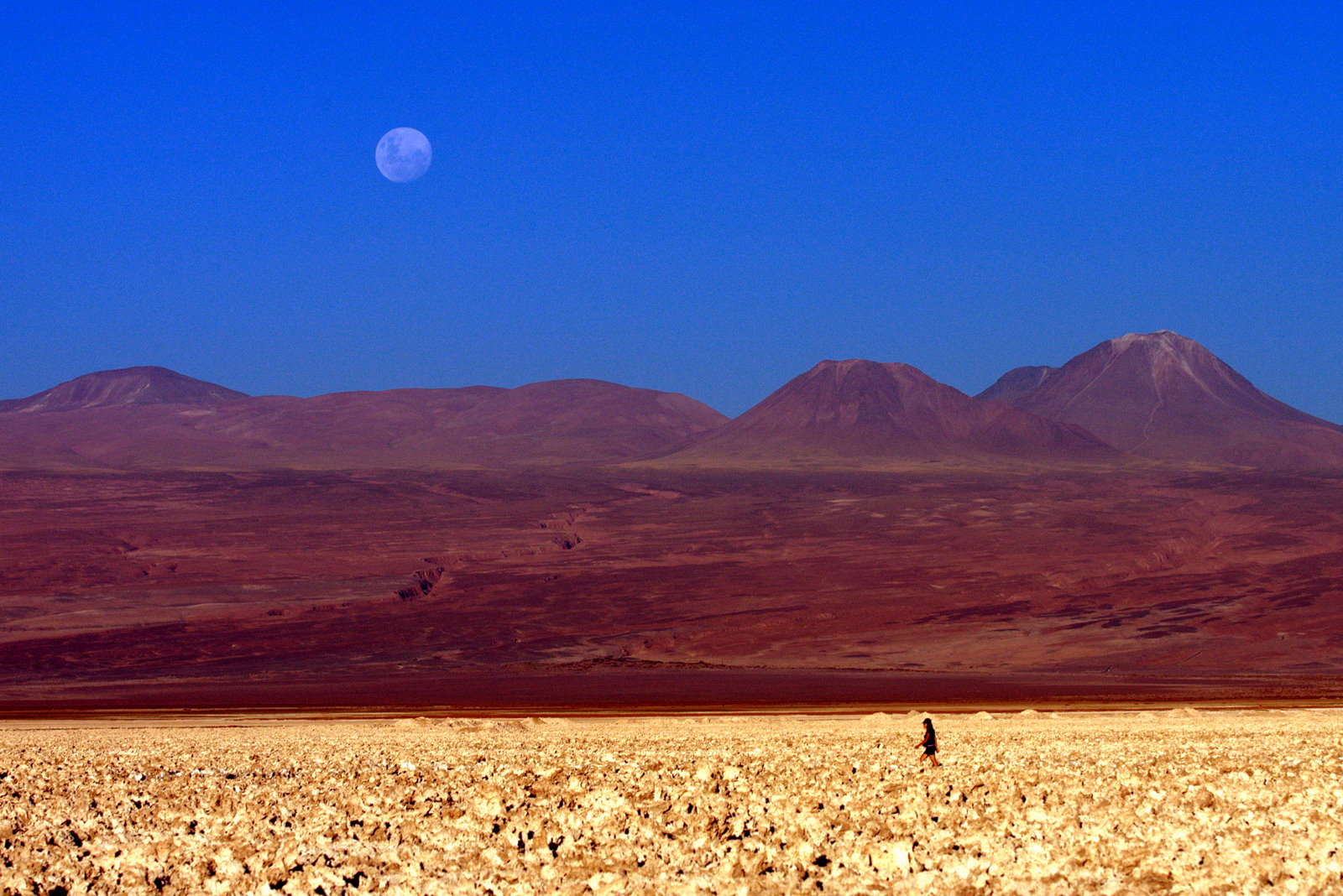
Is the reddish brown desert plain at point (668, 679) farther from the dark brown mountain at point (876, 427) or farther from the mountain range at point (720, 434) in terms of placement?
the mountain range at point (720, 434)

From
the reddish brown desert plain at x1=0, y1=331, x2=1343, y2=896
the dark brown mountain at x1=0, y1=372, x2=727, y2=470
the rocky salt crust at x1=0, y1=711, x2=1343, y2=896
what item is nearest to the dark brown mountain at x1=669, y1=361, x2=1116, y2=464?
the dark brown mountain at x1=0, y1=372, x2=727, y2=470

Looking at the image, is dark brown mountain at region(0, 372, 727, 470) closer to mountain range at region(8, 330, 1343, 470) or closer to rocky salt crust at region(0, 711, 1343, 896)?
mountain range at region(8, 330, 1343, 470)

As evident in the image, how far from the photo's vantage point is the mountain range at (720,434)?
152 m

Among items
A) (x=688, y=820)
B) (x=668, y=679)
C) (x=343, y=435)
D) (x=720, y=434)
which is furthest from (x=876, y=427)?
(x=688, y=820)

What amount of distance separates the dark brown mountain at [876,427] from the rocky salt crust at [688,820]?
126778 millimetres

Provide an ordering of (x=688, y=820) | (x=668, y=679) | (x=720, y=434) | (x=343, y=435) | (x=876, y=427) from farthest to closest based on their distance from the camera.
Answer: (x=343, y=435) → (x=720, y=434) → (x=876, y=427) → (x=668, y=679) → (x=688, y=820)

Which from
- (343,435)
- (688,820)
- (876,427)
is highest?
(343,435)

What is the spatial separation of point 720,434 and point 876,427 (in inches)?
842

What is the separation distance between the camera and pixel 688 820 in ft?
36.1

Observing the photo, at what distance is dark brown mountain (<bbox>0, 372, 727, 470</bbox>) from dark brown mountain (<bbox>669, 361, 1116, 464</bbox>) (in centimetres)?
1580

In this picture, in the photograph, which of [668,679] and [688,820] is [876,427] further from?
[688,820]

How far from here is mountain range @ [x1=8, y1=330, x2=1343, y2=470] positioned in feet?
500

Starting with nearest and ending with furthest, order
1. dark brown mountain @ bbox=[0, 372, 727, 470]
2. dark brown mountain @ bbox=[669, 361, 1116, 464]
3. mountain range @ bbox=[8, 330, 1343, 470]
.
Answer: dark brown mountain @ bbox=[669, 361, 1116, 464], mountain range @ bbox=[8, 330, 1343, 470], dark brown mountain @ bbox=[0, 372, 727, 470]

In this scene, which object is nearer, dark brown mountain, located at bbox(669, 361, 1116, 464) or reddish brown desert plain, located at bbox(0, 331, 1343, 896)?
reddish brown desert plain, located at bbox(0, 331, 1343, 896)
